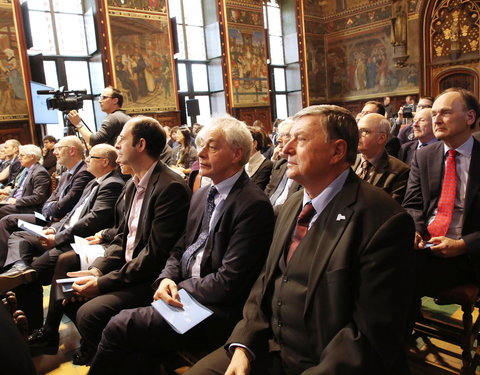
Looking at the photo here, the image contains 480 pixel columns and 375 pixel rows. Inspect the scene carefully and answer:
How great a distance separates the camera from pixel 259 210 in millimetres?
2244

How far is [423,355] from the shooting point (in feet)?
9.16

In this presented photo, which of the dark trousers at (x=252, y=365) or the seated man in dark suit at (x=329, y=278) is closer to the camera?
the seated man in dark suit at (x=329, y=278)

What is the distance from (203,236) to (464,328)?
5.25 ft

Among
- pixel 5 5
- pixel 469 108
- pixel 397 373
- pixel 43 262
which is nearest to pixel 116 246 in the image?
pixel 43 262

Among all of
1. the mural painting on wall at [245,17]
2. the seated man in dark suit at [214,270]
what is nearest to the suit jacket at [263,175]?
the seated man in dark suit at [214,270]

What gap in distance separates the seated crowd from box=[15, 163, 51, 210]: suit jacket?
52.8 inches

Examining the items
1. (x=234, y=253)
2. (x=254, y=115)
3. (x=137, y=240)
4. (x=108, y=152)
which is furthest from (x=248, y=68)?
(x=234, y=253)

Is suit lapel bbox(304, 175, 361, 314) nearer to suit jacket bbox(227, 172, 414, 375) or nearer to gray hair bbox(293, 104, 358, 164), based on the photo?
suit jacket bbox(227, 172, 414, 375)

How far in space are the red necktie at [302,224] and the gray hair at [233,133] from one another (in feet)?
2.76

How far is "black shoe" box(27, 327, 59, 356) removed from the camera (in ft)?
10.5

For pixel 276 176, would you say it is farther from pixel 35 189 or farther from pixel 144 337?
pixel 35 189

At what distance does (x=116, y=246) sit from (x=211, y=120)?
130cm

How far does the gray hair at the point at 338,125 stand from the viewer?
1711 millimetres

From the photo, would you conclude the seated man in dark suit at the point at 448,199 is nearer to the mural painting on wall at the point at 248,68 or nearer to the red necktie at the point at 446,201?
the red necktie at the point at 446,201
